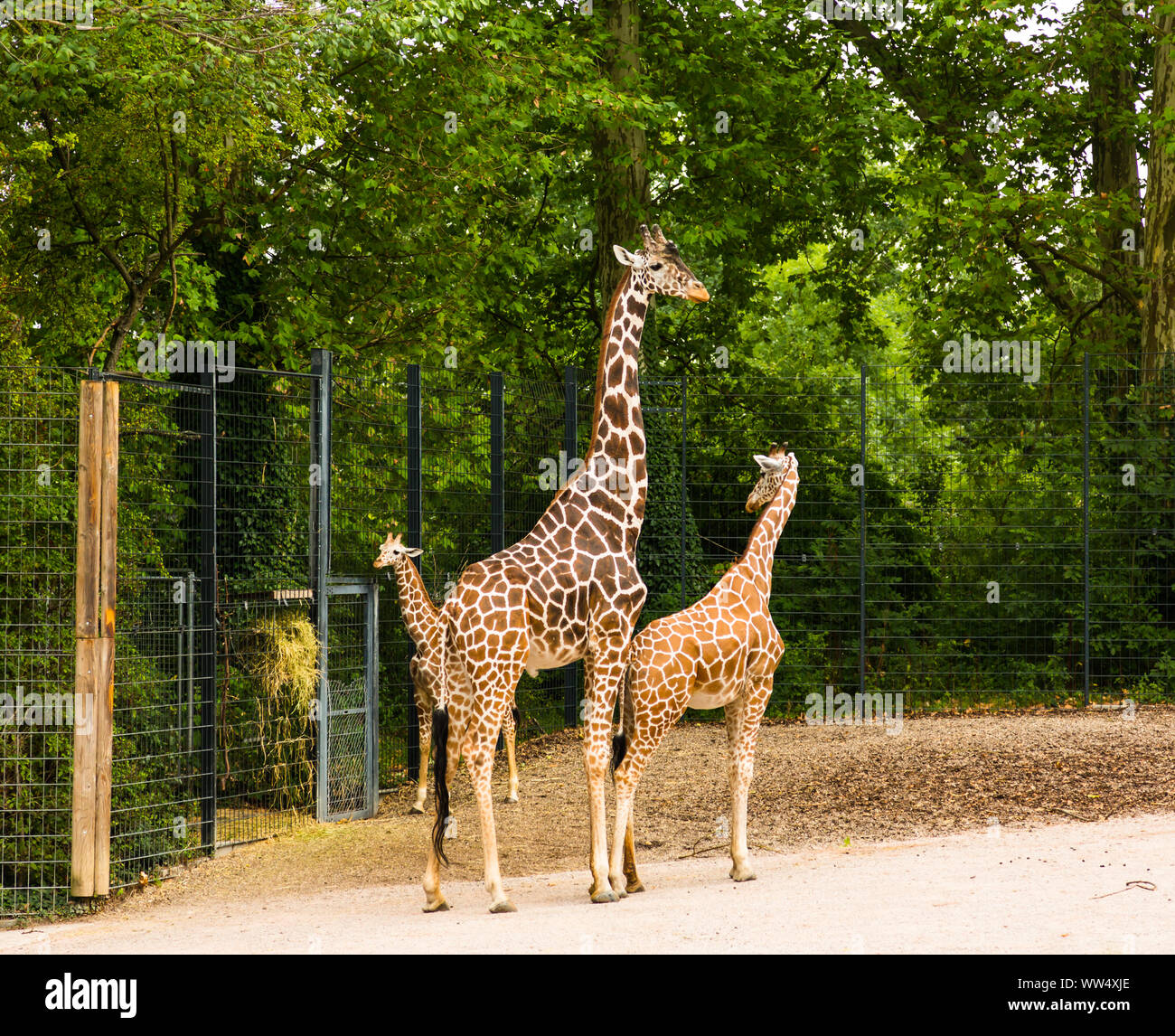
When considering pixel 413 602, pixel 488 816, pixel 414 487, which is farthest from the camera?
pixel 414 487

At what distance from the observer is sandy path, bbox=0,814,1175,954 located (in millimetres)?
5684

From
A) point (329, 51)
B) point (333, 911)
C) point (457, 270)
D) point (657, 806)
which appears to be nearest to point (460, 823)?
point (657, 806)

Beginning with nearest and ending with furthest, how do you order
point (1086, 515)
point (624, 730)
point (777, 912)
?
1. point (777, 912)
2. point (624, 730)
3. point (1086, 515)

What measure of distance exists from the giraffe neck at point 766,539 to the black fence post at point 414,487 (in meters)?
3.49

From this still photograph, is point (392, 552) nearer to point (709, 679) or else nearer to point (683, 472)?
point (709, 679)

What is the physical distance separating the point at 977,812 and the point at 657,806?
2.38 m

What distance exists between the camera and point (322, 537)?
960cm

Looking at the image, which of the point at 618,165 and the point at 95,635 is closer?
the point at 95,635

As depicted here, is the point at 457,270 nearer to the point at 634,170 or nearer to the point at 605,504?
the point at 634,170

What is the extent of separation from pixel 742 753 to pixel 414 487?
4238 millimetres

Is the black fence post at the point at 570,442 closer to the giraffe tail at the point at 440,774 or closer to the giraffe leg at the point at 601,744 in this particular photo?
the giraffe leg at the point at 601,744

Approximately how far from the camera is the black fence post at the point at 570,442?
12578mm

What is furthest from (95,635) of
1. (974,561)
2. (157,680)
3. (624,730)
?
(974,561)

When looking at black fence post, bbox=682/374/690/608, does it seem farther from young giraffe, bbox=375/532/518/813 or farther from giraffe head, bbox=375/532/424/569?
giraffe head, bbox=375/532/424/569
